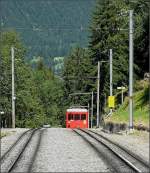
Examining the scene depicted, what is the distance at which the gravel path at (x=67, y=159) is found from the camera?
66.9ft

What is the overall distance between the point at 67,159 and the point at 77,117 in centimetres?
4490

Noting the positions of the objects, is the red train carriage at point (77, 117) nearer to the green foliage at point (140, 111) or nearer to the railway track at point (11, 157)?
the green foliage at point (140, 111)

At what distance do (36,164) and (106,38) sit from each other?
237 ft

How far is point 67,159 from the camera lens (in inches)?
927

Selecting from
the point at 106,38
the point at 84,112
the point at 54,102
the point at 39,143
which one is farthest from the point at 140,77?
the point at 54,102

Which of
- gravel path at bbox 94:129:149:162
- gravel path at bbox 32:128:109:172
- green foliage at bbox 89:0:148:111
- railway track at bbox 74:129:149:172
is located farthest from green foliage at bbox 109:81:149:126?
green foliage at bbox 89:0:148:111

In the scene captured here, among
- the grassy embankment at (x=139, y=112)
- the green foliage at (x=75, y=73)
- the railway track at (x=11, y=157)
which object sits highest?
the green foliage at (x=75, y=73)

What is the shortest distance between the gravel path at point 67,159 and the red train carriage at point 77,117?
36.7m

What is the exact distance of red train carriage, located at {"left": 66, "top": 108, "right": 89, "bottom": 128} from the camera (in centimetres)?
6806

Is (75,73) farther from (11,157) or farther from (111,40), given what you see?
(11,157)

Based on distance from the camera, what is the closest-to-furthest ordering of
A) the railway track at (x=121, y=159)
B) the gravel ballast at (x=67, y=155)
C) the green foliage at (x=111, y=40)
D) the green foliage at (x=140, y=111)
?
1. the railway track at (x=121, y=159)
2. the gravel ballast at (x=67, y=155)
3. the green foliage at (x=140, y=111)
4. the green foliage at (x=111, y=40)

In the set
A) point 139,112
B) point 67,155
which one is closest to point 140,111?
→ point 139,112

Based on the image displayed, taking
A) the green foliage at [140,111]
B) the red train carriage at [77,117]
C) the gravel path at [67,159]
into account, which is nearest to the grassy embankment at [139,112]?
the green foliage at [140,111]

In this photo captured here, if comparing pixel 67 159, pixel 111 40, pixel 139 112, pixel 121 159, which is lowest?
pixel 67 159
